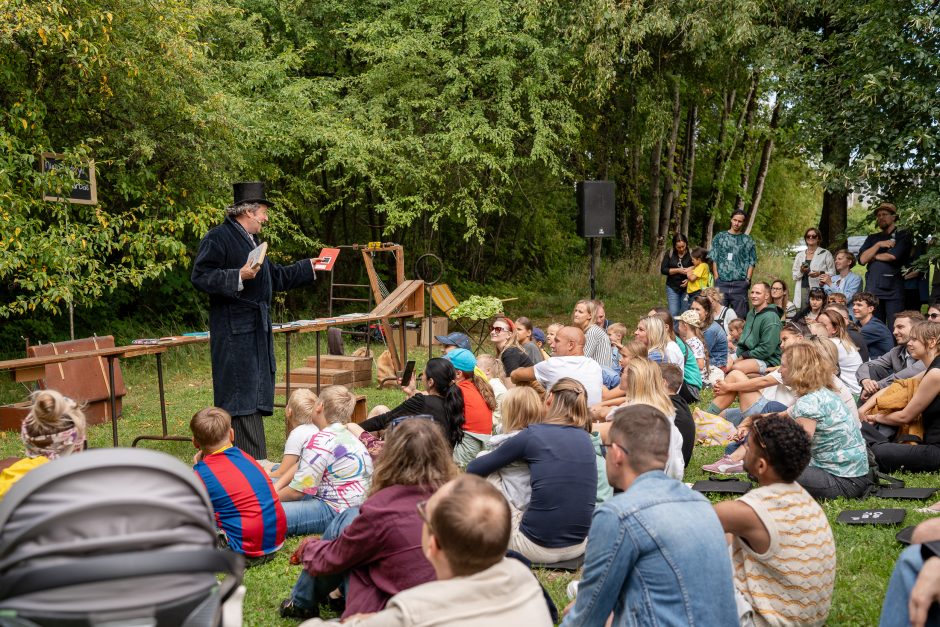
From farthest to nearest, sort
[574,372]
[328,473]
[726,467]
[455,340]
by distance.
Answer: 1. [455,340]
2. [574,372]
3. [726,467]
4. [328,473]

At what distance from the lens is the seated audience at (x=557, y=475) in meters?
4.19

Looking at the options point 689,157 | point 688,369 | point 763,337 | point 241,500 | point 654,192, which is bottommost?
point 688,369

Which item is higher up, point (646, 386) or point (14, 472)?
point (14, 472)

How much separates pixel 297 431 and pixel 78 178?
660cm

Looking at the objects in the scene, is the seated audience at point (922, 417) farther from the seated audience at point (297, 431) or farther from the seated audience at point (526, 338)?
the seated audience at point (297, 431)

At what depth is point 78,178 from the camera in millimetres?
10062

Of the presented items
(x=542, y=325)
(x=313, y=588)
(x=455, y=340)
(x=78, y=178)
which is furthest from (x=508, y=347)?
(x=542, y=325)

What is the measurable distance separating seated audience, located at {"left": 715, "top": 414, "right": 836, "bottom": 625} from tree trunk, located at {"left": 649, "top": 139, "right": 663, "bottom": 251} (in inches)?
593

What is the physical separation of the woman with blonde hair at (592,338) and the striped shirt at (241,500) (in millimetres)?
4654

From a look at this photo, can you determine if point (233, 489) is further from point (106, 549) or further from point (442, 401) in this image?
point (106, 549)

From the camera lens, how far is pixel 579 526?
4258mm

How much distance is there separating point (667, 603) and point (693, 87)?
15.4m

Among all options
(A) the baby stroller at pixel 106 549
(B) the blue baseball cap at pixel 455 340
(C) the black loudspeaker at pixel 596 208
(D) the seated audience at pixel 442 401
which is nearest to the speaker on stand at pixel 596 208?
(C) the black loudspeaker at pixel 596 208

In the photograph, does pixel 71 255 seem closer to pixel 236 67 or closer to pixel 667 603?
pixel 236 67
